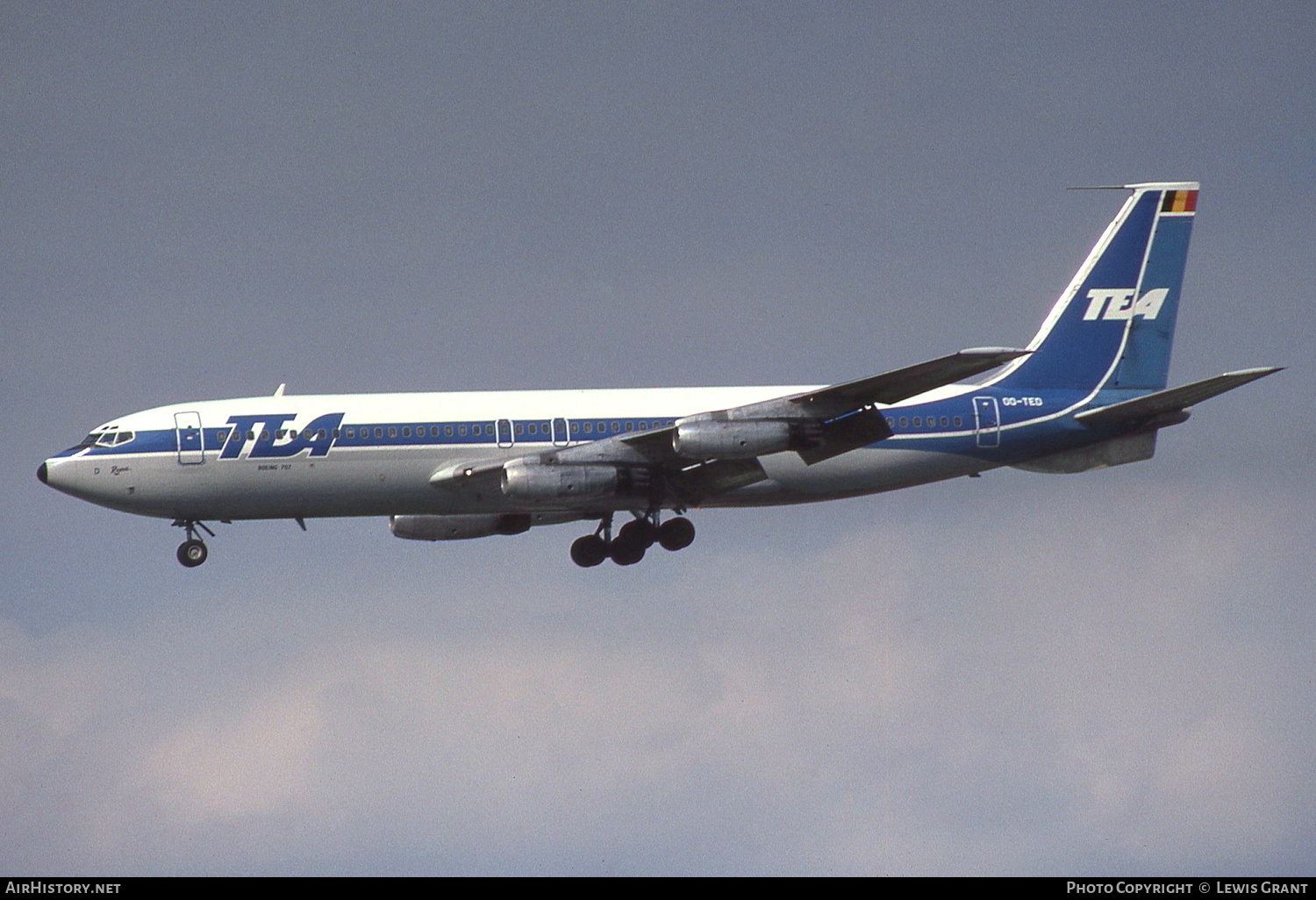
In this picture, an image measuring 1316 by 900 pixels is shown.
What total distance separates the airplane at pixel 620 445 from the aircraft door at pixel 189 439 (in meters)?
0.05

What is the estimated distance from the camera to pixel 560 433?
204 ft

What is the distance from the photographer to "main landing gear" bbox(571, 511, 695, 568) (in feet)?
215

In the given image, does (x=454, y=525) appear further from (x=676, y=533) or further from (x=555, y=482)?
(x=555, y=482)

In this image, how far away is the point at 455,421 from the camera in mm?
61438

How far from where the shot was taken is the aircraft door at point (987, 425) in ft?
211

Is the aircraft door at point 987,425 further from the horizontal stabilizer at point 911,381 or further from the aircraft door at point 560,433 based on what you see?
the aircraft door at point 560,433

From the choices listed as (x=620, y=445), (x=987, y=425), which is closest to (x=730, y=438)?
(x=620, y=445)

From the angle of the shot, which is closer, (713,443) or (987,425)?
(713,443)

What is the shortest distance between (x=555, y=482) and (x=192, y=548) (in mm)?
12433

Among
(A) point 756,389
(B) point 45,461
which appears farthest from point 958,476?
(B) point 45,461

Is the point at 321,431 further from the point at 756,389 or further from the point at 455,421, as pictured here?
the point at 756,389
